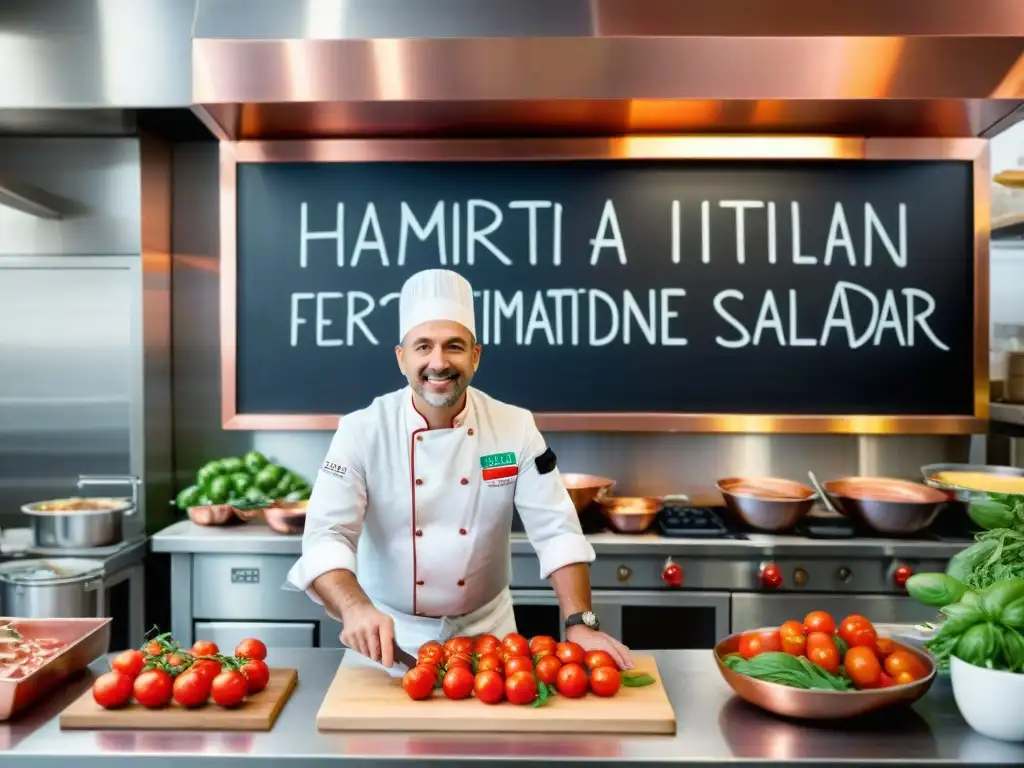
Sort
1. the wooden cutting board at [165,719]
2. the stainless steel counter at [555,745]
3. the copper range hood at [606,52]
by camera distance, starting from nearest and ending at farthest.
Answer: the stainless steel counter at [555,745] < the wooden cutting board at [165,719] < the copper range hood at [606,52]

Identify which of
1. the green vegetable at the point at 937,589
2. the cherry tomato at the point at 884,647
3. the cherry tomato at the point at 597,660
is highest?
the green vegetable at the point at 937,589

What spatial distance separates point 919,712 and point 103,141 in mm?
3477

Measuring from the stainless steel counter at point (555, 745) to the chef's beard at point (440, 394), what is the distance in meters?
0.85

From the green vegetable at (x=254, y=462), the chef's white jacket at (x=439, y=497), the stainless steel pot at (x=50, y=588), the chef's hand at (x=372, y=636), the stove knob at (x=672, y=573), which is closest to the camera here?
the chef's hand at (x=372, y=636)

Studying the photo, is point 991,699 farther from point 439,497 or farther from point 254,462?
point 254,462

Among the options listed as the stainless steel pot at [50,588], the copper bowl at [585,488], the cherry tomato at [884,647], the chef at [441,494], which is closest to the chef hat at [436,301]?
the chef at [441,494]

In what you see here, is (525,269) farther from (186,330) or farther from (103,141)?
(103,141)

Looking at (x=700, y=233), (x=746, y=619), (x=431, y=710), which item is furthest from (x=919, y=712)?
(x=700, y=233)

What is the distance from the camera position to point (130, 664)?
5.33ft

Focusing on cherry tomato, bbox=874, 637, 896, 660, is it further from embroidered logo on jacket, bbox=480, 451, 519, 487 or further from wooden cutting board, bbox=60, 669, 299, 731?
wooden cutting board, bbox=60, 669, 299, 731

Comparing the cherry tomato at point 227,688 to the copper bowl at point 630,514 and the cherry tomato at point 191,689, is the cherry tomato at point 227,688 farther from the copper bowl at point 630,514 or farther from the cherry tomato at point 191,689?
the copper bowl at point 630,514

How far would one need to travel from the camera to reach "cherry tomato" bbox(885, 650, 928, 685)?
5.29ft

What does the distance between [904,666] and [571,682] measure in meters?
0.62

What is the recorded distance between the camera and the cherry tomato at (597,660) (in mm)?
1687
